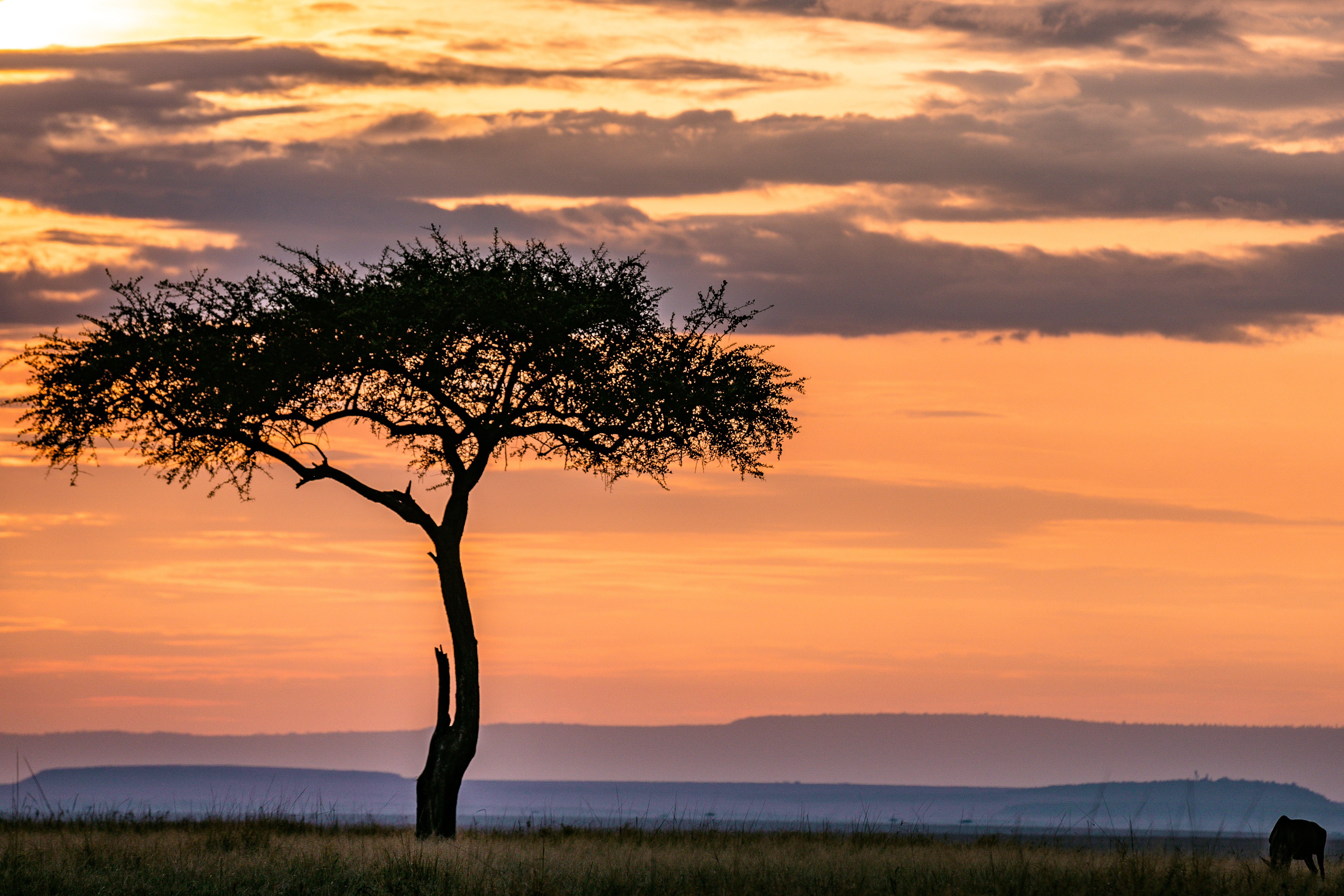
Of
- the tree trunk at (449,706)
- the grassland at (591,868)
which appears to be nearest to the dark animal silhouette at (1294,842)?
the grassland at (591,868)

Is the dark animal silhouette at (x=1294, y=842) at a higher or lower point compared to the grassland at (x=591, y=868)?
higher

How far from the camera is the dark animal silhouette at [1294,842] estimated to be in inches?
976

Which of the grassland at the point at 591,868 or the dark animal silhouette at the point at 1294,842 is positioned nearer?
the grassland at the point at 591,868

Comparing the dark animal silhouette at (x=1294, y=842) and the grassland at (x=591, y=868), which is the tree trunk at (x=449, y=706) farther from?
the dark animal silhouette at (x=1294, y=842)

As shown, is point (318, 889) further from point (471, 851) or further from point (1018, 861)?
point (1018, 861)

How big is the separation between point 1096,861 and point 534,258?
1825cm

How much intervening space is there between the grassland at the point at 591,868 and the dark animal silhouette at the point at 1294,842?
0.31 metres

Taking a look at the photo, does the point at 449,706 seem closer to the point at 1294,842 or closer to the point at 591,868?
the point at 591,868

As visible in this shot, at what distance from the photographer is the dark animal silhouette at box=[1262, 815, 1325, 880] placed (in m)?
24.8

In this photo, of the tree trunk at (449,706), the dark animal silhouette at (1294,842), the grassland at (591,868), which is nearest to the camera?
the grassland at (591,868)

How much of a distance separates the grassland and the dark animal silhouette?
315 mm


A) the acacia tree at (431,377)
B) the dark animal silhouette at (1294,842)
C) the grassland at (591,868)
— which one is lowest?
the grassland at (591,868)

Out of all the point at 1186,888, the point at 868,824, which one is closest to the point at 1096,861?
the point at 1186,888

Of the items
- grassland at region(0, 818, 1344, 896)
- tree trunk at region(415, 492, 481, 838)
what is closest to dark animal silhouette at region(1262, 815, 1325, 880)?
grassland at region(0, 818, 1344, 896)
